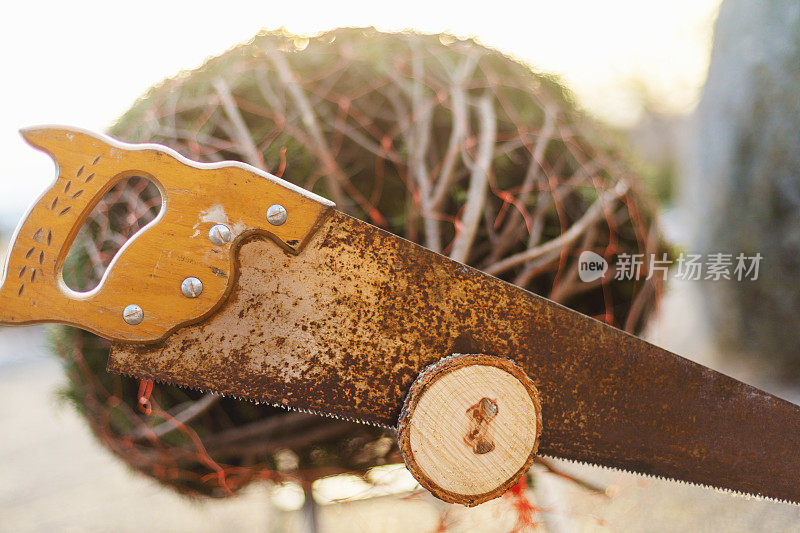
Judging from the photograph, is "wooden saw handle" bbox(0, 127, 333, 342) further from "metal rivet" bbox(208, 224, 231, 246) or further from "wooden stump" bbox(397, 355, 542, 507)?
"wooden stump" bbox(397, 355, 542, 507)

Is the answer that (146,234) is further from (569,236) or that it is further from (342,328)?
(569,236)

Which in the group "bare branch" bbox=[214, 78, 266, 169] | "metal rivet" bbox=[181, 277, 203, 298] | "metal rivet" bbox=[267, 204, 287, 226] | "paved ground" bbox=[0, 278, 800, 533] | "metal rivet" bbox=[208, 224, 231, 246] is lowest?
"paved ground" bbox=[0, 278, 800, 533]

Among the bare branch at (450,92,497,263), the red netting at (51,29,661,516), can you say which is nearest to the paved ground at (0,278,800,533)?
the red netting at (51,29,661,516)

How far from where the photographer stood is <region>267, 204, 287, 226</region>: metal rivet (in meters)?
0.49

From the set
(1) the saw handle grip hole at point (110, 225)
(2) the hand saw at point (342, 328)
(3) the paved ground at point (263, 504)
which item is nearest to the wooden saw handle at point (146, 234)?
(2) the hand saw at point (342, 328)

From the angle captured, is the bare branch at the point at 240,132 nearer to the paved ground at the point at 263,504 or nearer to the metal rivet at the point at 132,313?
the metal rivet at the point at 132,313

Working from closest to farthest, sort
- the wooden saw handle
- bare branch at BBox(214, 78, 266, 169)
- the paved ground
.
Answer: the wooden saw handle, bare branch at BBox(214, 78, 266, 169), the paved ground

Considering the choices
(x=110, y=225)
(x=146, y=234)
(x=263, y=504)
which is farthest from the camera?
(x=263, y=504)

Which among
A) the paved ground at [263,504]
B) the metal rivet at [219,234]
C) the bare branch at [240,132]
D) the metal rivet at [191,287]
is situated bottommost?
the paved ground at [263,504]

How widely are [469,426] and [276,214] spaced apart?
24cm

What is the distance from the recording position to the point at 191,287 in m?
0.48

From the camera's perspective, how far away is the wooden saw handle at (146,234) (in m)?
0.46

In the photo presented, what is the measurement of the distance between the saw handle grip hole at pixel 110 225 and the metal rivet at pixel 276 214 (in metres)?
0.15

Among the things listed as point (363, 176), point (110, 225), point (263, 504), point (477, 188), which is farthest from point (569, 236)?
point (263, 504)
